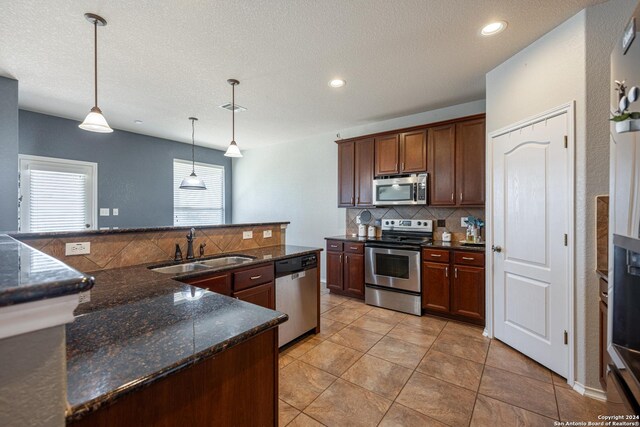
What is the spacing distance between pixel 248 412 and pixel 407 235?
11.0 feet

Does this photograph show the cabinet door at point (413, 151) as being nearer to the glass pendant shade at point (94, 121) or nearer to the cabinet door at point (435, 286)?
the cabinet door at point (435, 286)

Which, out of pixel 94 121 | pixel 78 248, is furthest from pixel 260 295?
pixel 94 121

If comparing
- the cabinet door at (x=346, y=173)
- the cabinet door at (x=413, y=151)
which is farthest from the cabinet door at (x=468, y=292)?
the cabinet door at (x=346, y=173)

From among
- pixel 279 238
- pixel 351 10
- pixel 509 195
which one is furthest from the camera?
pixel 279 238

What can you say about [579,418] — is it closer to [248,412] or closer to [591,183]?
[591,183]

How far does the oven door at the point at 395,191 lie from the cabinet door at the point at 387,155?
142 millimetres

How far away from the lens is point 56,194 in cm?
408

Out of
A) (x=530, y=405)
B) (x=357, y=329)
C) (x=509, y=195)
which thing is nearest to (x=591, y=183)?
(x=509, y=195)

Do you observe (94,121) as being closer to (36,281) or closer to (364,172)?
(36,281)

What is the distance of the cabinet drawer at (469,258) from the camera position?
2.99 m

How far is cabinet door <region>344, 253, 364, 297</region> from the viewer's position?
3.92m

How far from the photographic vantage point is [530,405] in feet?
6.04

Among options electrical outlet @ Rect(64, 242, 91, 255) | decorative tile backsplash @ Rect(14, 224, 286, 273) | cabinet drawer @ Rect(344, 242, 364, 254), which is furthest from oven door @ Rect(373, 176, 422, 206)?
electrical outlet @ Rect(64, 242, 91, 255)

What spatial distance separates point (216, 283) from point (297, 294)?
908mm
